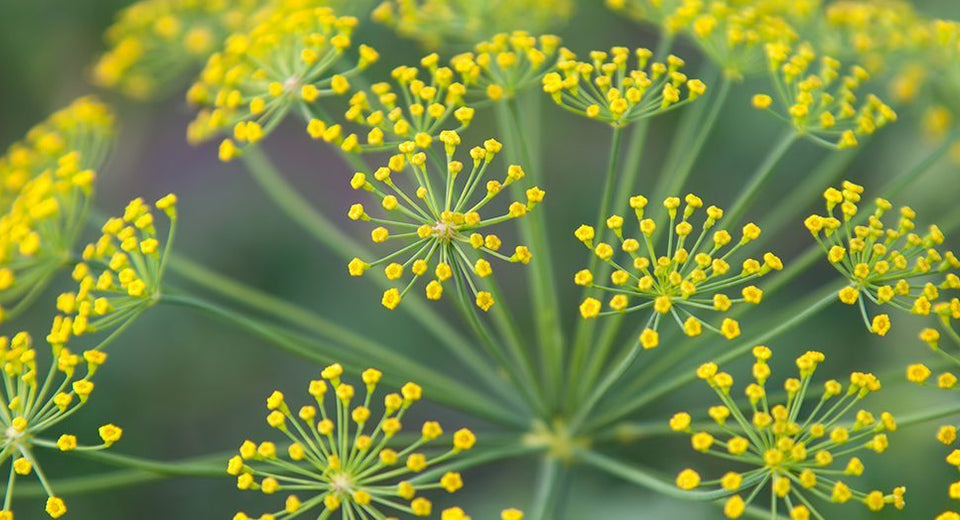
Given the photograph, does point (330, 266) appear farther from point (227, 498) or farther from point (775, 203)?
point (775, 203)

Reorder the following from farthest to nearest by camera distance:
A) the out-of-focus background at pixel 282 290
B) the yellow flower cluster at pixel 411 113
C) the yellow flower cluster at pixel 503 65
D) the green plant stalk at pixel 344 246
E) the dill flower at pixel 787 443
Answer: the out-of-focus background at pixel 282 290
the green plant stalk at pixel 344 246
the yellow flower cluster at pixel 503 65
the yellow flower cluster at pixel 411 113
the dill flower at pixel 787 443

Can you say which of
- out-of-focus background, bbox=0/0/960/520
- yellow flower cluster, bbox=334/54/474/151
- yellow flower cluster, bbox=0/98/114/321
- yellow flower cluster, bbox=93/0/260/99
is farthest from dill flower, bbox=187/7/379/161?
out-of-focus background, bbox=0/0/960/520

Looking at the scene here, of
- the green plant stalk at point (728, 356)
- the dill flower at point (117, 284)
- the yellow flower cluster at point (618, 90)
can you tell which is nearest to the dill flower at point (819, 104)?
the yellow flower cluster at point (618, 90)

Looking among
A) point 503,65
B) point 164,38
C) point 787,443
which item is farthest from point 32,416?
point 164,38

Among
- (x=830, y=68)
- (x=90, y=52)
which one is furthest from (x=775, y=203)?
(x=90, y=52)

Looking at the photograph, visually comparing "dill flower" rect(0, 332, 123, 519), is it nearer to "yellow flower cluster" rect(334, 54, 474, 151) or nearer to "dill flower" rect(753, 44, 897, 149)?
"yellow flower cluster" rect(334, 54, 474, 151)

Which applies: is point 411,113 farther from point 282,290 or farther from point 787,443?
point 282,290

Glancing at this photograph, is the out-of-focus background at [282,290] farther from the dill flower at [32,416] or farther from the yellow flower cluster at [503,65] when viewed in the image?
the dill flower at [32,416]
